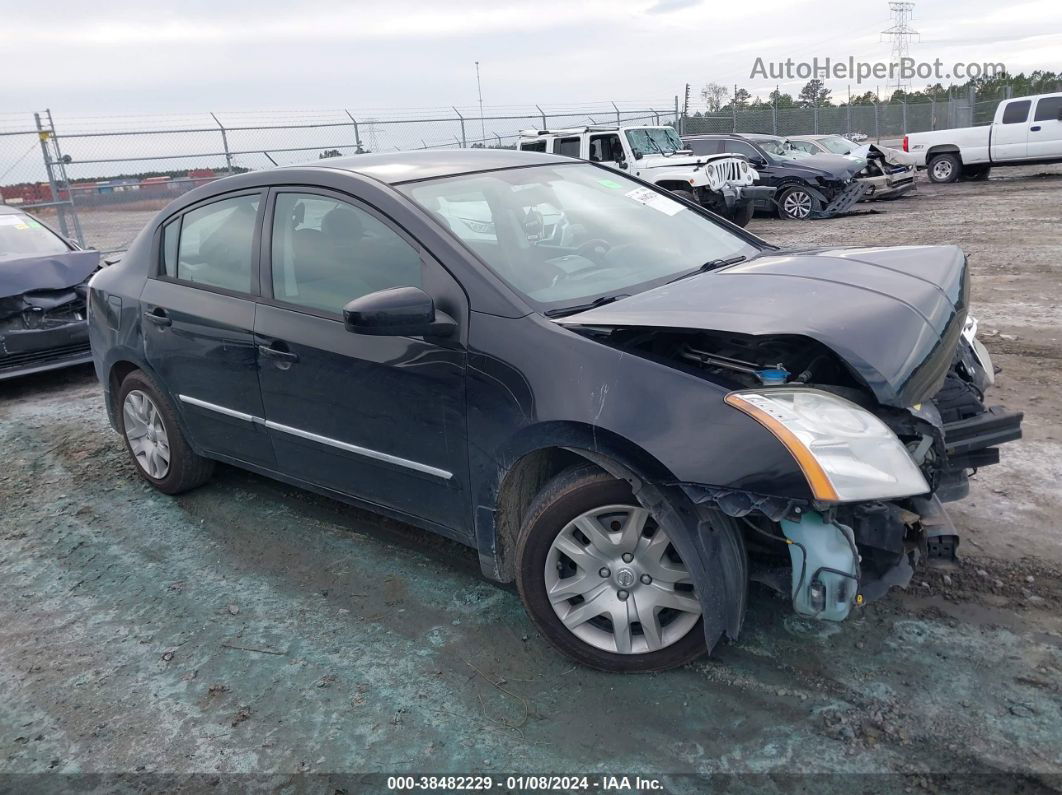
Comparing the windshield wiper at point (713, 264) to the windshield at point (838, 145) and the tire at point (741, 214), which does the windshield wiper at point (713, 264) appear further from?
the windshield at point (838, 145)

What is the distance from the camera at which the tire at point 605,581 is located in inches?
106

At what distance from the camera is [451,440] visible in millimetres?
3033

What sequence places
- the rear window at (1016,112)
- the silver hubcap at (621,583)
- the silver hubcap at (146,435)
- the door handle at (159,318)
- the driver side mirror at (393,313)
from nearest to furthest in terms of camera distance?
the silver hubcap at (621,583) → the driver side mirror at (393,313) → the door handle at (159,318) → the silver hubcap at (146,435) → the rear window at (1016,112)

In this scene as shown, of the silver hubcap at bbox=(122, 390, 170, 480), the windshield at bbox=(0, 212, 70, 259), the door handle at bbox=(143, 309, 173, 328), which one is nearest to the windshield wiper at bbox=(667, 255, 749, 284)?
the door handle at bbox=(143, 309, 173, 328)

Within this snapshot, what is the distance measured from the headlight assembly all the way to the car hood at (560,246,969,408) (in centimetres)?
12

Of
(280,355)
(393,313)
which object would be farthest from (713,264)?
(280,355)

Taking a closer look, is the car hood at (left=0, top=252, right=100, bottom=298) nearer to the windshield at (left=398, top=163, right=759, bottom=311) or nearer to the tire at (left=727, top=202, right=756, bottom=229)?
the windshield at (left=398, top=163, right=759, bottom=311)

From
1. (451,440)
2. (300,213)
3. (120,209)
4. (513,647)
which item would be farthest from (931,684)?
(120,209)

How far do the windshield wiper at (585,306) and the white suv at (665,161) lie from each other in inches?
448

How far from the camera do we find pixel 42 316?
22.6 feet

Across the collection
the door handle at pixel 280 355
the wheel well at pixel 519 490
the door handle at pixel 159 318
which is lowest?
the wheel well at pixel 519 490

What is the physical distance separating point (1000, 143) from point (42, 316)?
798 inches

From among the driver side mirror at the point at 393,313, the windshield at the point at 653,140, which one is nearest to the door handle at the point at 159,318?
the driver side mirror at the point at 393,313

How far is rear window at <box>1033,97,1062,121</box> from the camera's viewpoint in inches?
722
